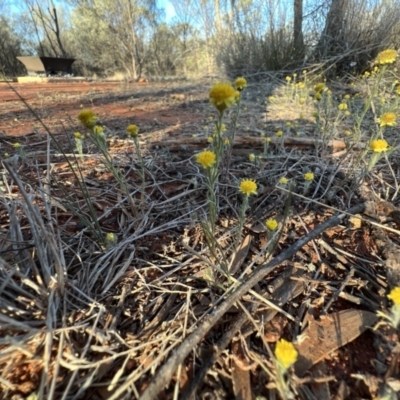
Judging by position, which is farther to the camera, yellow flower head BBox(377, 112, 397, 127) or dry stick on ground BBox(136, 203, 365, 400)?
yellow flower head BBox(377, 112, 397, 127)

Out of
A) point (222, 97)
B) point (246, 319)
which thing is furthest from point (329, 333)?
point (222, 97)

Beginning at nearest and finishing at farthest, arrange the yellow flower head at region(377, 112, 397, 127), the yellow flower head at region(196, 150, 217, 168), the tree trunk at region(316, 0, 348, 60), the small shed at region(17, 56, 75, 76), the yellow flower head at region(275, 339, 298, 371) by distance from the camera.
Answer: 1. the yellow flower head at region(275, 339, 298, 371)
2. the yellow flower head at region(196, 150, 217, 168)
3. the yellow flower head at region(377, 112, 397, 127)
4. the tree trunk at region(316, 0, 348, 60)
5. the small shed at region(17, 56, 75, 76)

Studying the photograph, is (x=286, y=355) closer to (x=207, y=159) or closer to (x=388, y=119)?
(x=207, y=159)

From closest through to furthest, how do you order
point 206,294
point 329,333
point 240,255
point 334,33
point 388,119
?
point 329,333 < point 206,294 < point 240,255 < point 388,119 < point 334,33

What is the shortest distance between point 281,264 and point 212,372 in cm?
43

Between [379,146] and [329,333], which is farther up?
[379,146]

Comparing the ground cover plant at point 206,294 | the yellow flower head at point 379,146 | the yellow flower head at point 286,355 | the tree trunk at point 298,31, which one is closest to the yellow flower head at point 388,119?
the ground cover plant at point 206,294

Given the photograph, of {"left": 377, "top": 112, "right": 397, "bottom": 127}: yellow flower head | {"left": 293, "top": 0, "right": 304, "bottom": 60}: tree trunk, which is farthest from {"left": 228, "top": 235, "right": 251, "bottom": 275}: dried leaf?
{"left": 293, "top": 0, "right": 304, "bottom": 60}: tree trunk

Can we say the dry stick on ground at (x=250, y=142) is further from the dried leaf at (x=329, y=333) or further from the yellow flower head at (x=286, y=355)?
the yellow flower head at (x=286, y=355)

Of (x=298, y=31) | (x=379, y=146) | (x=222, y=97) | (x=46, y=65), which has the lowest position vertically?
(x=379, y=146)

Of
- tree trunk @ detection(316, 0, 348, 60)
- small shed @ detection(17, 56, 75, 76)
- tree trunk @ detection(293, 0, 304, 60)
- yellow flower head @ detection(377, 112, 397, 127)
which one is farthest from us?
small shed @ detection(17, 56, 75, 76)

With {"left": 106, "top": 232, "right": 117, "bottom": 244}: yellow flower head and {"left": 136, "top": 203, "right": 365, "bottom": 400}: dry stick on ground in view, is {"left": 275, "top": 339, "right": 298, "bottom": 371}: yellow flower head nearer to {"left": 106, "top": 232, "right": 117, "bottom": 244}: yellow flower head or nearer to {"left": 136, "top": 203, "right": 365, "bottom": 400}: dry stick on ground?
{"left": 136, "top": 203, "right": 365, "bottom": 400}: dry stick on ground

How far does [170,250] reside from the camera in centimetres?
102

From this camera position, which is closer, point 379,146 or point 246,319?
point 246,319
